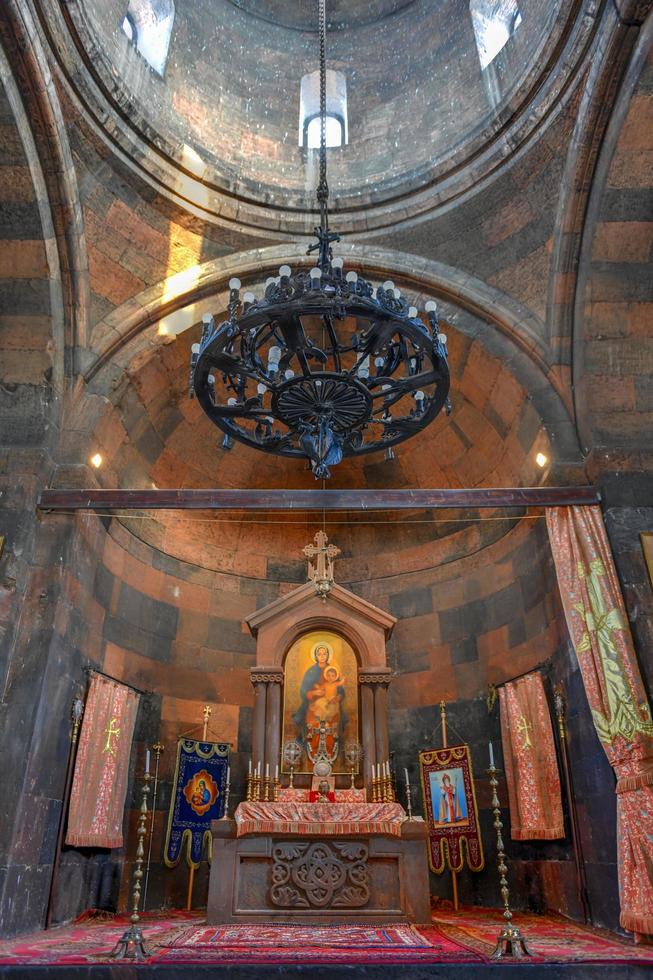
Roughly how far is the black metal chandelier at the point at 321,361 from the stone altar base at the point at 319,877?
12.8ft

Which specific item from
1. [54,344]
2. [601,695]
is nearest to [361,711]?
[601,695]

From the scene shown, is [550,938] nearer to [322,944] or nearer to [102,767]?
[322,944]

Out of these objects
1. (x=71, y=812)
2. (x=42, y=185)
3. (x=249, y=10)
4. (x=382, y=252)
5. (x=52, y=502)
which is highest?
(x=249, y=10)

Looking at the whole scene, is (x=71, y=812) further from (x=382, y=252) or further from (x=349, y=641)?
(x=382, y=252)

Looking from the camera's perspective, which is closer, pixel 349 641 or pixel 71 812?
pixel 71 812

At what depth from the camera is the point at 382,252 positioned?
11.2 meters

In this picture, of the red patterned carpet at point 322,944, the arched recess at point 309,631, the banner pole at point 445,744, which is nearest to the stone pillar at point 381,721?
the arched recess at point 309,631

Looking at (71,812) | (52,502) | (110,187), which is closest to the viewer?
(71,812)

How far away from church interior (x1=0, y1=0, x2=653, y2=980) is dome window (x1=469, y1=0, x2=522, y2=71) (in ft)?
0.24

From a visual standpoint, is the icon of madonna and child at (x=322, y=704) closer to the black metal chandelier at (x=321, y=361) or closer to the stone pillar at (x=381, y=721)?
the stone pillar at (x=381, y=721)

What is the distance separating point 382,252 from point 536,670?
261 inches

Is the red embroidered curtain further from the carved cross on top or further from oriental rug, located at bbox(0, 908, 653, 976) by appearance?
the carved cross on top

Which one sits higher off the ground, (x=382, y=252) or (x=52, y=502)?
(x=382, y=252)

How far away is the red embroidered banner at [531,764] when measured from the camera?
8305 millimetres
